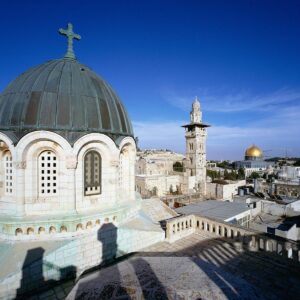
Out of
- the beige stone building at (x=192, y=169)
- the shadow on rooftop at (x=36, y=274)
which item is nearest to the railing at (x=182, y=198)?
the beige stone building at (x=192, y=169)

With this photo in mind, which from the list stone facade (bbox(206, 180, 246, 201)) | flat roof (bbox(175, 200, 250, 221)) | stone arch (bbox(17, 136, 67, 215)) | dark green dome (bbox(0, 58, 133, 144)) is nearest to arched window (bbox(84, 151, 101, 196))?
stone arch (bbox(17, 136, 67, 215))

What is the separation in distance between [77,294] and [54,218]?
3775mm

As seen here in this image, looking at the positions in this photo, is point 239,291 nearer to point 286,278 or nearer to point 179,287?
point 179,287

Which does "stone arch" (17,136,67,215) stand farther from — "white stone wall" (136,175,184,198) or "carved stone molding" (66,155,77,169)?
"white stone wall" (136,175,184,198)

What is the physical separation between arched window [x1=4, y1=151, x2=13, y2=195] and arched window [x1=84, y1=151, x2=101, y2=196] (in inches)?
115

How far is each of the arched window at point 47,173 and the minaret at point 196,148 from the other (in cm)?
4734

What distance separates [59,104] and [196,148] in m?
48.6

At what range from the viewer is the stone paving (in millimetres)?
5336

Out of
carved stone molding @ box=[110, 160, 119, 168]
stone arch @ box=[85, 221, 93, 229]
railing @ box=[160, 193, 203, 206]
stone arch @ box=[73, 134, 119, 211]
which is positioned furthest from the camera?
railing @ box=[160, 193, 203, 206]

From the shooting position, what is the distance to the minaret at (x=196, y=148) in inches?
2194

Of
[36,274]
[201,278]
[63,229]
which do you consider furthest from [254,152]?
[36,274]

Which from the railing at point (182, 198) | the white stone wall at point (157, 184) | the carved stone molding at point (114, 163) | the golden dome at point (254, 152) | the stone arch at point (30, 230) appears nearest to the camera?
the stone arch at point (30, 230)

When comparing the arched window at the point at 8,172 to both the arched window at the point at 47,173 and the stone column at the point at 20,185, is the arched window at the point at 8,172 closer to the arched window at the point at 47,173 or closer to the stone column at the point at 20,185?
the stone column at the point at 20,185

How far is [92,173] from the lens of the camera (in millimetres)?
10141
